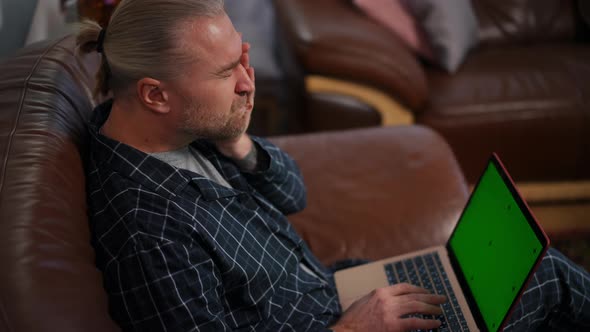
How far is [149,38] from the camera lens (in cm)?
96

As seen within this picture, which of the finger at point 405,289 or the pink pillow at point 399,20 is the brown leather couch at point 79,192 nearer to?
the finger at point 405,289

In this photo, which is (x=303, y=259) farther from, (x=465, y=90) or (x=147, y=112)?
(x=465, y=90)

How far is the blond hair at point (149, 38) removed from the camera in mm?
959

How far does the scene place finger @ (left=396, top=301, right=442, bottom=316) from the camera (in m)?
1.14

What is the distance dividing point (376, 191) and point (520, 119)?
745 millimetres

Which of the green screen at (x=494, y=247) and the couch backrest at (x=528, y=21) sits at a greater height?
the green screen at (x=494, y=247)

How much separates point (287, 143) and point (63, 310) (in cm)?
91

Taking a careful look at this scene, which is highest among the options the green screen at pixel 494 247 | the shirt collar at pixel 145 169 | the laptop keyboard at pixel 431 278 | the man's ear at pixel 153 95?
the man's ear at pixel 153 95

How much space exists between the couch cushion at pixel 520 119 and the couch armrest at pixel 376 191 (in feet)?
1.20

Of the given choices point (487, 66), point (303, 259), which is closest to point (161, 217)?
point (303, 259)

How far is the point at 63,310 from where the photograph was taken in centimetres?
83

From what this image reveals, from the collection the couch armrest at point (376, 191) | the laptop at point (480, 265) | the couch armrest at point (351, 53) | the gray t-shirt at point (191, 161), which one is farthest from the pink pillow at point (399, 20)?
the gray t-shirt at point (191, 161)

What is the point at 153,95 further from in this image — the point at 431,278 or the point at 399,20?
the point at 399,20

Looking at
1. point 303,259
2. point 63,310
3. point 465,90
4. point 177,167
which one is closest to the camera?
point 63,310
